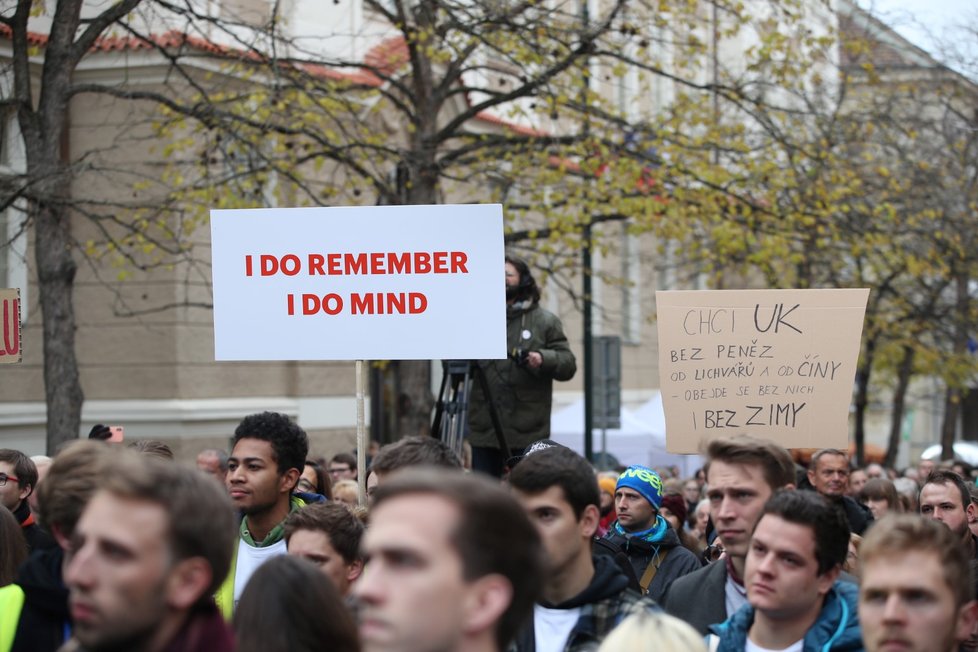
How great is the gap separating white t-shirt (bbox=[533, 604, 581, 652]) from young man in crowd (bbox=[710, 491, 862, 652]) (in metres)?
0.47

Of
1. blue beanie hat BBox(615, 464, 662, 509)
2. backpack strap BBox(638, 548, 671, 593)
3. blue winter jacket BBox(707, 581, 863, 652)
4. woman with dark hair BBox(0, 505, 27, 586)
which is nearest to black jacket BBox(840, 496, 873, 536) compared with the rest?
blue beanie hat BBox(615, 464, 662, 509)

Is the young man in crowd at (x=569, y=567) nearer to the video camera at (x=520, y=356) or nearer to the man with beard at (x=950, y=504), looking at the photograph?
the man with beard at (x=950, y=504)

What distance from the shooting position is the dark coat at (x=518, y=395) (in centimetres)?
862

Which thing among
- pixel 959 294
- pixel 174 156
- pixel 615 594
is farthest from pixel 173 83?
pixel 959 294

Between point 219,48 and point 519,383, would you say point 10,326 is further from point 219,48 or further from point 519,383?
point 219,48

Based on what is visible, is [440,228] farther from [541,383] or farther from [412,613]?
[412,613]

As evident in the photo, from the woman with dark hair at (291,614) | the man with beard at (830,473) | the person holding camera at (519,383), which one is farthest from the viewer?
the man with beard at (830,473)

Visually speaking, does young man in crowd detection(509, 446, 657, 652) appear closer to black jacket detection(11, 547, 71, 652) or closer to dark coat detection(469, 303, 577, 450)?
black jacket detection(11, 547, 71, 652)

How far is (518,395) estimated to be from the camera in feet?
28.4

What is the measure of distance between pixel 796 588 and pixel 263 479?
2618 millimetres

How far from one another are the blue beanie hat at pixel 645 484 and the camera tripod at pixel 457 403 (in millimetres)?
1087

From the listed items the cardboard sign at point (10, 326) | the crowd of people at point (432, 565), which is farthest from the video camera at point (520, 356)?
the cardboard sign at point (10, 326)

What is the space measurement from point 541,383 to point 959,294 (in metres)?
18.5

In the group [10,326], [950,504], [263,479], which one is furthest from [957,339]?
[263,479]
